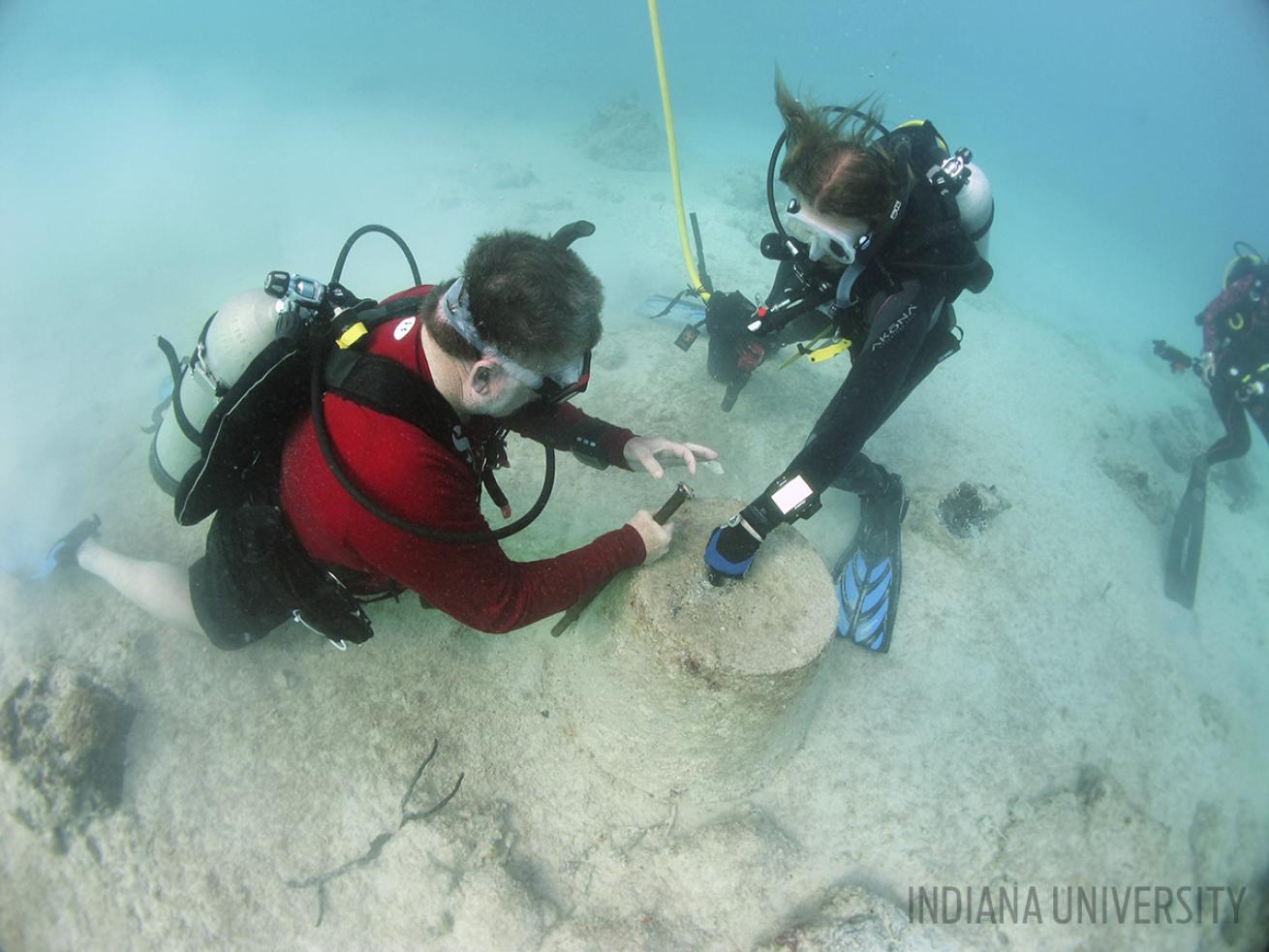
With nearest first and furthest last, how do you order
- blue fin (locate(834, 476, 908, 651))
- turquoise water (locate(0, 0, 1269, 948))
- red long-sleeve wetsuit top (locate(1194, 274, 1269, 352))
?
1. blue fin (locate(834, 476, 908, 651))
2. turquoise water (locate(0, 0, 1269, 948))
3. red long-sleeve wetsuit top (locate(1194, 274, 1269, 352))

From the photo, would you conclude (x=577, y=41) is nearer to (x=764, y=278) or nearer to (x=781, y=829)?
(x=764, y=278)

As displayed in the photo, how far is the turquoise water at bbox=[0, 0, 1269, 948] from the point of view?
6.53 metres

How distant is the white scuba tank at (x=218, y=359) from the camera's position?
309cm

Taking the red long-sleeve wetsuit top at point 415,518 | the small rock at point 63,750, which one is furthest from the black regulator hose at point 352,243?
the small rock at point 63,750

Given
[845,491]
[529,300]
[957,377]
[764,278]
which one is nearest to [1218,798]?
[845,491]

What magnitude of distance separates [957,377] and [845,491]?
339 cm

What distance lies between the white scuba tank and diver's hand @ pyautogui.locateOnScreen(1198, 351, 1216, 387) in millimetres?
11629

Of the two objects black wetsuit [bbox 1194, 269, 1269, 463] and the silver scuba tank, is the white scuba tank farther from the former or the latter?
black wetsuit [bbox 1194, 269, 1269, 463]

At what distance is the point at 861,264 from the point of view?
3250 millimetres

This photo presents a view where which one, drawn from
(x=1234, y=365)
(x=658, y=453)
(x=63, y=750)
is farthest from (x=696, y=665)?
(x=1234, y=365)

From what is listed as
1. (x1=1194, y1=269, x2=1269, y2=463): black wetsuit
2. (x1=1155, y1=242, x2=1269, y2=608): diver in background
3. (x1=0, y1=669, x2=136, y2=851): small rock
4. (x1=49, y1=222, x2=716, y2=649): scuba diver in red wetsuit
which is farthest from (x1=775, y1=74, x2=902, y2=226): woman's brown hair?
(x1=1194, y1=269, x2=1269, y2=463): black wetsuit

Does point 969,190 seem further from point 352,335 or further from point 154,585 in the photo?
point 154,585

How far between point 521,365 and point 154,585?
3292 mm

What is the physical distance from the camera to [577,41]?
45250 millimetres
